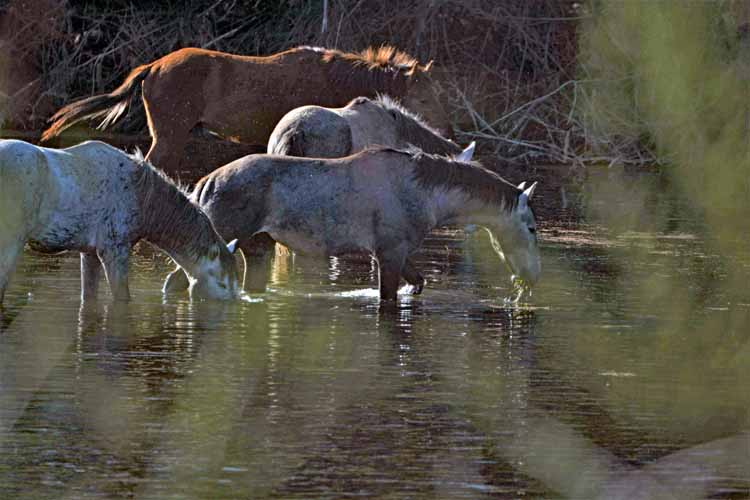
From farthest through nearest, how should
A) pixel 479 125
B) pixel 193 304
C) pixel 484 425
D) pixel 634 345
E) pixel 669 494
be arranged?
pixel 479 125
pixel 193 304
pixel 634 345
pixel 484 425
pixel 669 494

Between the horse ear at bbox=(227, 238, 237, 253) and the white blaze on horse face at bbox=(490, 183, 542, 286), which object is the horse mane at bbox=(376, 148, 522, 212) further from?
the horse ear at bbox=(227, 238, 237, 253)

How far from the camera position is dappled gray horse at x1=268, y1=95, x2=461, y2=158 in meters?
11.6

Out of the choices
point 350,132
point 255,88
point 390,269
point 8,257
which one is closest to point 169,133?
point 255,88

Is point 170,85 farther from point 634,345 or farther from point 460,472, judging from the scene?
point 460,472

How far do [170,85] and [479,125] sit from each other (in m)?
6.57

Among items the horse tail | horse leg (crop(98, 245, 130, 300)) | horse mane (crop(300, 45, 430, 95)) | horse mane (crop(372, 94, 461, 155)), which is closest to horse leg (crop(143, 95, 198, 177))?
the horse tail

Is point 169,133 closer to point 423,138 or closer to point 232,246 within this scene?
point 423,138

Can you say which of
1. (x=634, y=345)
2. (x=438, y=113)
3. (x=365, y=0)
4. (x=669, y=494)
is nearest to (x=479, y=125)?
(x=365, y=0)

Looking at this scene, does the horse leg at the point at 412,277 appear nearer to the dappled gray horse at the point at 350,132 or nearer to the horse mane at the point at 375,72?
the dappled gray horse at the point at 350,132

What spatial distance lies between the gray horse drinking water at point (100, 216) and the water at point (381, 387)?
23cm

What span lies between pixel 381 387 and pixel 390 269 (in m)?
2.83

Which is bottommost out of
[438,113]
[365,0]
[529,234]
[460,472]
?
[460,472]

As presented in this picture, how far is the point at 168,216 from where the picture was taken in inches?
360

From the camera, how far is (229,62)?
1572cm
